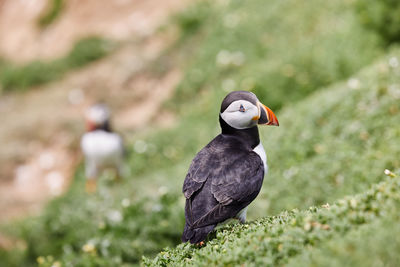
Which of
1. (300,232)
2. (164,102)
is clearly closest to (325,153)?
(300,232)

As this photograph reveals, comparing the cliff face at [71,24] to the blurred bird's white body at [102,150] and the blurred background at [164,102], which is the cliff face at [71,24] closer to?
the blurred background at [164,102]

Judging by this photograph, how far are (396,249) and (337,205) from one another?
32.1 inches

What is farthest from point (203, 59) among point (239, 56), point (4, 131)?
point (4, 131)

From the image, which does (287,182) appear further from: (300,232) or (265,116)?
(300,232)

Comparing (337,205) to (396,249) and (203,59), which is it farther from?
(203,59)

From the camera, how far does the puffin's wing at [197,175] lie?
3.50m

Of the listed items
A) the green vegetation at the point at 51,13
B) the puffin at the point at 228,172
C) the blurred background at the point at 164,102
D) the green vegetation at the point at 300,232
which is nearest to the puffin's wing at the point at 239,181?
the puffin at the point at 228,172

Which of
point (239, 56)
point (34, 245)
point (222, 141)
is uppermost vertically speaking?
point (239, 56)

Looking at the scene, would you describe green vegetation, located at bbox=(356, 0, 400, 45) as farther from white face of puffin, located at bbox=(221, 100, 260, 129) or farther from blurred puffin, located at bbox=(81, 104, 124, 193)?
white face of puffin, located at bbox=(221, 100, 260, 129)

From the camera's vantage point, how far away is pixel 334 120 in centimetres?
681

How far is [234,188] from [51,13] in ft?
49.6

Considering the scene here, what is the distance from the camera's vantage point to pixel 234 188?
11.3ft

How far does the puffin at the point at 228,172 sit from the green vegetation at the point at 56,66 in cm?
1157

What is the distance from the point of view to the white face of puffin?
139 inches
